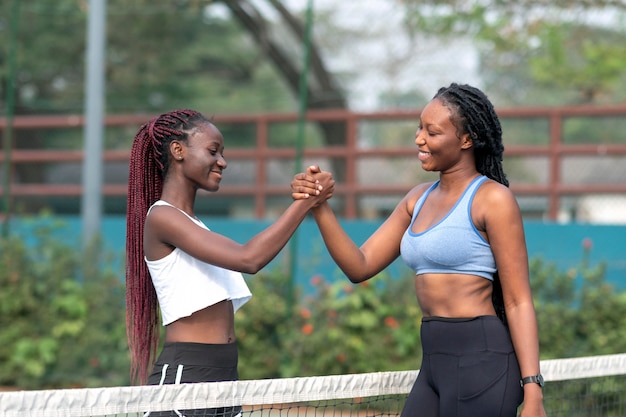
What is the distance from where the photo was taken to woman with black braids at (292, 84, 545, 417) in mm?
3449

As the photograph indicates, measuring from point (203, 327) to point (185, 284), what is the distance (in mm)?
169

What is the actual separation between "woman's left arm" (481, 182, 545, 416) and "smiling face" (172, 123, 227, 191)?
100 cm

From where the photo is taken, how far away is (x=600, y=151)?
9461mm

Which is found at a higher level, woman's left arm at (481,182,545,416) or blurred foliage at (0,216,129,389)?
woman's left arm at (481,182,545,416)

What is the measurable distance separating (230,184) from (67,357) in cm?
253

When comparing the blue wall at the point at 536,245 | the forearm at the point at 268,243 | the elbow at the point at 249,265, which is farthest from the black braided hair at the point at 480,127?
the blue wall at the point at 536,245

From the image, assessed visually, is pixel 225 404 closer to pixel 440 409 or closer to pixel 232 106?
pixel 440 409

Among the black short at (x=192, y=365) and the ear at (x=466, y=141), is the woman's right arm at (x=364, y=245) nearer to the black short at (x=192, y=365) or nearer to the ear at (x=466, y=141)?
the ear at (x=466, y=141)

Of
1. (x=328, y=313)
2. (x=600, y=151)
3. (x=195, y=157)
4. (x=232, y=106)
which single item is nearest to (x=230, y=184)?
(x=232, y=106)

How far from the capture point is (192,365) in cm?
363

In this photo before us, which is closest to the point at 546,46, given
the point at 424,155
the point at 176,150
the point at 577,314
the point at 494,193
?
the point at 577,314

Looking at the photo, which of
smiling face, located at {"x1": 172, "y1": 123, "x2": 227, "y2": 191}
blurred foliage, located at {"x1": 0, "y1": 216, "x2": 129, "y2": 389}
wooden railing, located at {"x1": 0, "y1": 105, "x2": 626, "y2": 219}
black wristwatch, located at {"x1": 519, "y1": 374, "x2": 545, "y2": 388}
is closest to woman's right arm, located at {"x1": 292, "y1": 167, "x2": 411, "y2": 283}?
smiling face, located at {"x1": 172, "y1": 123, "x2": 227, "y2": 191}

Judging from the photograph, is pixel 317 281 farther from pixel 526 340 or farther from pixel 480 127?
pixel 526 340

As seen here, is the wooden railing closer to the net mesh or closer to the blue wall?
the blue wall
